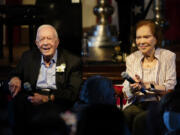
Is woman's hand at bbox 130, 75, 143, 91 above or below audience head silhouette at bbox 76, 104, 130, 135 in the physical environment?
above

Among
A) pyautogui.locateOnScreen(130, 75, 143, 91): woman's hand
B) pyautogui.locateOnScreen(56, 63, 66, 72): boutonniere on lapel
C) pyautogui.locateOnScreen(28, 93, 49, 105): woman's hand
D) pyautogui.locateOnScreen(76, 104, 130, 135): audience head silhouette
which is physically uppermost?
pyautogui.locateOnScreen(56, 63, 66, 72): boutonniere on lapel

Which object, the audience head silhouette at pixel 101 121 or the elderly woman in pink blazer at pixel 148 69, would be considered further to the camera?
the elderly woman in pink blazer at pixel 148 69

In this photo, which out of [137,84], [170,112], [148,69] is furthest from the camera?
[148,69]

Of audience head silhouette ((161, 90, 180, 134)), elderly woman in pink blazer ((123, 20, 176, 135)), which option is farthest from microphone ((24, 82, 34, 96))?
audience head silhouette ((161, 90, 180, 134))

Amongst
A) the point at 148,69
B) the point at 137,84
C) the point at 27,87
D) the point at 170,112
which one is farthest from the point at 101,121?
the point at 148,69

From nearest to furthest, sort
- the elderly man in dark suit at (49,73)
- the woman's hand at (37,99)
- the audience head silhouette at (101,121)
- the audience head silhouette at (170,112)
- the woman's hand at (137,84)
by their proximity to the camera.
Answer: the audience head silhouette at (101,121), the audience head silhouette at (170,112), the woman's hand at (137,84), the woman's hand at (37,99), the elderly man in dark suit at (49,73)

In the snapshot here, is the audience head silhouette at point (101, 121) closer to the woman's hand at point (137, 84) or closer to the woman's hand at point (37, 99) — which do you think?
the woman's hand at point (137, 84)

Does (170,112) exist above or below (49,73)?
below

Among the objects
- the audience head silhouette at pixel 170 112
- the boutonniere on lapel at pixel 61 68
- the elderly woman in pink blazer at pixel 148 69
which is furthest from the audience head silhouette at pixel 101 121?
the boutonniere on lapel at pixel 61 68

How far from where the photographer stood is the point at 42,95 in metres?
3.25

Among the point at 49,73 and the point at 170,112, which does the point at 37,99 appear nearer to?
the point at 49,73

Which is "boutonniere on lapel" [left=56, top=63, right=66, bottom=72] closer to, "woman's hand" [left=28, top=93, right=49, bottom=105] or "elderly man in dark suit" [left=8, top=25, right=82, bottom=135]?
"elderly man in dark suit" [left=8, top=25, right=82, bottom=135]

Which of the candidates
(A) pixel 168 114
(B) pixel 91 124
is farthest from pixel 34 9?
(B) pixel 91 124

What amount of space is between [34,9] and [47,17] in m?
1.27
